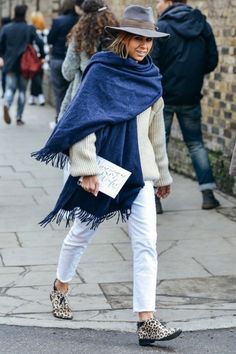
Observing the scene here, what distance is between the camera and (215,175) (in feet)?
32.3

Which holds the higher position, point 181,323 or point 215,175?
A: point 181,323

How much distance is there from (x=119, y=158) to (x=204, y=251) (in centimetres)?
228

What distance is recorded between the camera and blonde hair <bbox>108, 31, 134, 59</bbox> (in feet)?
17.7

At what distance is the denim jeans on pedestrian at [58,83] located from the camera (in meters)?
11.8

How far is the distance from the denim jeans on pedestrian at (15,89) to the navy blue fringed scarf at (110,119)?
32.8 feet

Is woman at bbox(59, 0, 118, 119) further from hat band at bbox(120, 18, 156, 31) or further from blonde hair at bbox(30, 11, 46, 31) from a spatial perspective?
blonde hair at bbox(30, 11, 46, 31)

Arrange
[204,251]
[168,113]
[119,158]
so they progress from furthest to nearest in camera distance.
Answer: [168,113], [204,251], [119,158]

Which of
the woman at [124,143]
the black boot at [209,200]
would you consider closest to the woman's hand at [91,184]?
the woman at [124,143]

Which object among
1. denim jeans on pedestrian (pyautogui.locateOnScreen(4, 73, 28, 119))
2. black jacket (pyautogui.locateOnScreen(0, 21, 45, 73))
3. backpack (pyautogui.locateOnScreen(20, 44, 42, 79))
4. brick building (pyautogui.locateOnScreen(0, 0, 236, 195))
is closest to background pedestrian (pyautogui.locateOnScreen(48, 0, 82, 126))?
brick building (pyautogui.locateOnScreen(0, 0, 236, 195))

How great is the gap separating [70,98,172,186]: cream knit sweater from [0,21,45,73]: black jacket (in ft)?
32.3

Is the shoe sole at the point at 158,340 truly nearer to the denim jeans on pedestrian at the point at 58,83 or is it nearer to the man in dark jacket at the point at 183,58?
the man in dark jacket at the point at 183,58

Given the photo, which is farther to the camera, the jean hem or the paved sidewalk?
the jean hem

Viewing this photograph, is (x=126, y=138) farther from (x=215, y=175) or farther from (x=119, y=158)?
(x=215, y=175)

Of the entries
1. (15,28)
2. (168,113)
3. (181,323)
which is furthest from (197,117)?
(15,28)
